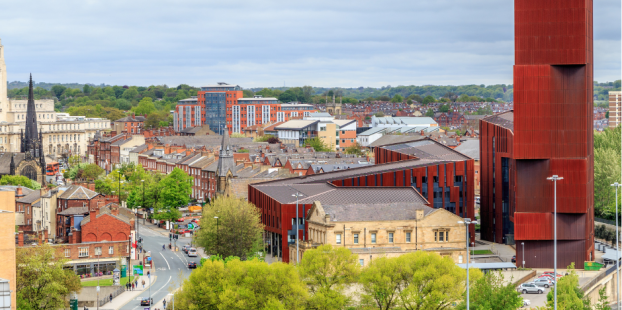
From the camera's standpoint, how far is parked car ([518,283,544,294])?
90.1 meters

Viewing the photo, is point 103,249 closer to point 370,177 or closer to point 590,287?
point 370,177

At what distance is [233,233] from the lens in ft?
351

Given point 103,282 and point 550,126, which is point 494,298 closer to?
point 550,126

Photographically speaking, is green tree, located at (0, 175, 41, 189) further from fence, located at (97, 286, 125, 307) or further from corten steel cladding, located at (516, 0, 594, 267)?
corten steel cladding, located at (516, 0, 594, 267)

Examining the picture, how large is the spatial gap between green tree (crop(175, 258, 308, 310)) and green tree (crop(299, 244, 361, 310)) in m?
2.13

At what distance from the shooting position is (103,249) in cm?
11144

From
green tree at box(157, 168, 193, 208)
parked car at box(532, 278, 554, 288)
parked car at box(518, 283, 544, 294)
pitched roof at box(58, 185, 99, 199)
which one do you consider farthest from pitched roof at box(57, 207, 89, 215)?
parked car at box(532, 278, 554, 288)

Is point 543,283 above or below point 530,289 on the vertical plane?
above

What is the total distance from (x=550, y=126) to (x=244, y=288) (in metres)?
40.8

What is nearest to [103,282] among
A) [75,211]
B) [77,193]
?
[75,211]

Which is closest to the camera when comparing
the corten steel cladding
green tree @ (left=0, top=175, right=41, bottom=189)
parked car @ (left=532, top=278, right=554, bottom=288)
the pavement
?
parked car @ (left=532, top=278, right=554, bottom=288)

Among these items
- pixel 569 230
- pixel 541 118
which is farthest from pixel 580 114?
pixel 569 230

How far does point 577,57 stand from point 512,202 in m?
23.1

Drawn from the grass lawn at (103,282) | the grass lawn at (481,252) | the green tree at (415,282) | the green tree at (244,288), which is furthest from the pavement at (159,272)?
the grass lawn at (481,252)
